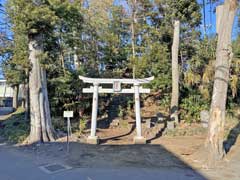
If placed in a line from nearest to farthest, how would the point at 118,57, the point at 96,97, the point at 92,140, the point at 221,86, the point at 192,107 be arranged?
the point at 221,86
the point at 92,140
the point at 96,97
the point at 192,107
the point at 118,57

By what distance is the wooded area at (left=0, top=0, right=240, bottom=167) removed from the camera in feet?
34.5

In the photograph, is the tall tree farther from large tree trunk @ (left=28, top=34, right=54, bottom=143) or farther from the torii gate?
the torii gate

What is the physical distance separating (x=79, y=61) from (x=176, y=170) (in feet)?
33.1

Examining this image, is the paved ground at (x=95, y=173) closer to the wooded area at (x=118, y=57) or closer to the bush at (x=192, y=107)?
the wooded area at (x=118, y=57)

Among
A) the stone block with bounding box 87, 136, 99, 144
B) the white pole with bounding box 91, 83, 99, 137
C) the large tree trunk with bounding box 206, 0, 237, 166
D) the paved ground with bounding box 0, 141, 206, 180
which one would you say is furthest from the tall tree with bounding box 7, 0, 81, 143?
the large tree trunk with bounding box 206, 0, 237, 166

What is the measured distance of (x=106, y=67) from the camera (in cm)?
1639

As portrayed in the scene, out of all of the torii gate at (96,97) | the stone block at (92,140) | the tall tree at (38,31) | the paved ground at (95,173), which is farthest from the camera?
the torii gate at (96,97)

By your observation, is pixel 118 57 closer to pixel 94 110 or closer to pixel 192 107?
pixel 192 107

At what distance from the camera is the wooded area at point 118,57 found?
10.5 meters

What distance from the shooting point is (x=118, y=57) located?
16.1m

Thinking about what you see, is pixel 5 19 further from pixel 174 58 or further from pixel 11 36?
pixel 174 58

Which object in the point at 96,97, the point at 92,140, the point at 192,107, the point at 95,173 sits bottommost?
the point at 95,173

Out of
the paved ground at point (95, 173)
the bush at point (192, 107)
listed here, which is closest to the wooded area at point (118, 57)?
the bush at point (192, 107)

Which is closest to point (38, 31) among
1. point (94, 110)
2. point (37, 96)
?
point (37, 96)
